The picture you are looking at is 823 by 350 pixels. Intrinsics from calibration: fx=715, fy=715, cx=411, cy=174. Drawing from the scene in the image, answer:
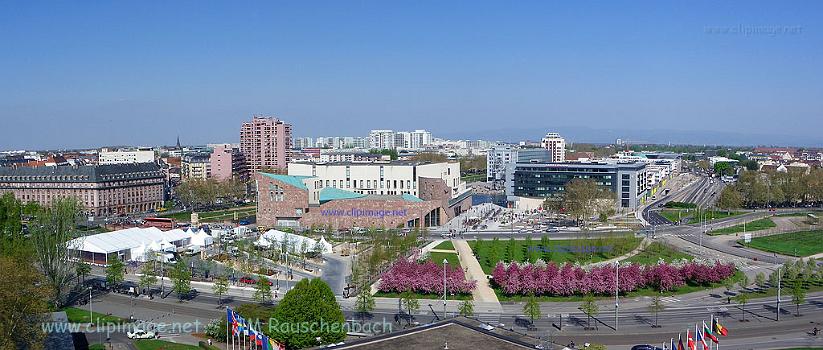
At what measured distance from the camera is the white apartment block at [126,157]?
120 meters

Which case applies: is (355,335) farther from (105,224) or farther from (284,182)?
(105,224)

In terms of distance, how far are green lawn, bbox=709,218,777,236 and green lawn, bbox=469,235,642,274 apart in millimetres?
11257

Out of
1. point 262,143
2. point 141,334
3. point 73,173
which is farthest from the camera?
point 262,143

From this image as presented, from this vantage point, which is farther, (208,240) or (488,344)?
(208,240)

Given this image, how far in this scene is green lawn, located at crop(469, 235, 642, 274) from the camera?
44469 millimetres

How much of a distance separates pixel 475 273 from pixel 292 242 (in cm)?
1254

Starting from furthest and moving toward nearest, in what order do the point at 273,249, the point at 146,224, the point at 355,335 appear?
the point at 146,224 → the point at 273,249 → the point at 355,335

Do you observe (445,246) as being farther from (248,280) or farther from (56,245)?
(56,245)

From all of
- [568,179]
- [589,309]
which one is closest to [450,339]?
[589,309]

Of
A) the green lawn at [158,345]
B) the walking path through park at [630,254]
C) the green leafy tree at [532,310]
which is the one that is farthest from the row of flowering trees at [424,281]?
the green lawn at [158,345]

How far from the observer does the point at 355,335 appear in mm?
28406

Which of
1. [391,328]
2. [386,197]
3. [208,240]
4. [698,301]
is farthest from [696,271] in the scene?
[208,240]

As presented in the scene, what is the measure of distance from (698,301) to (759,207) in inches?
1962

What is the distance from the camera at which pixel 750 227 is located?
60250mm
